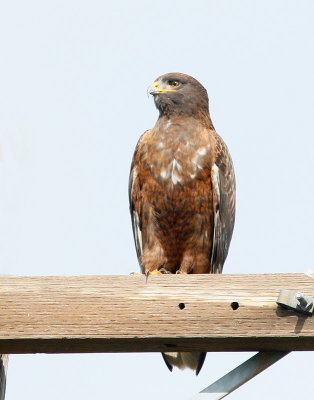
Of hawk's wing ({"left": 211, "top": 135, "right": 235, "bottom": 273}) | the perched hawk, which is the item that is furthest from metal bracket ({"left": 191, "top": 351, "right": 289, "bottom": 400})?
hawk's wing ({"left": 211, "top": 135, "right": 235, "bottom": 273})

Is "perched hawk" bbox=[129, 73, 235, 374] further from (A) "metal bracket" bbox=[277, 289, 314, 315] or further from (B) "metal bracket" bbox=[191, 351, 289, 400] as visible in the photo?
(A) "metal bracket" bbox=[277, 289, 314, 315]

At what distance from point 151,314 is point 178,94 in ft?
12.1

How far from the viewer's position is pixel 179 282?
120 inches

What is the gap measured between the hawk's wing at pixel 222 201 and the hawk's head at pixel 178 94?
1.45 feet

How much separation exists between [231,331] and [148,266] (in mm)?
3093

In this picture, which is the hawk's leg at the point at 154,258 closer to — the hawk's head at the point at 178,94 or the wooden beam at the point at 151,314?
the hawk's head at the point at 178,94

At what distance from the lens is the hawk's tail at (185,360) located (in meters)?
4.18

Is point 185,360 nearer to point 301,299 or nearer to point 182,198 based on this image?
point 301,299

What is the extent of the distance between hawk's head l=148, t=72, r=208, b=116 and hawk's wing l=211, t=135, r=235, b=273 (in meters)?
0.44

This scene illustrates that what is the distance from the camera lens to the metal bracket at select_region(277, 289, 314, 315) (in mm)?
2824

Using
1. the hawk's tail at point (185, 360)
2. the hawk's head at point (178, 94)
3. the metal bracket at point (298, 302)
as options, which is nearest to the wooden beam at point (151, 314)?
the metal bracket at point (298, 302)

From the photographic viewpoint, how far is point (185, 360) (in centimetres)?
418

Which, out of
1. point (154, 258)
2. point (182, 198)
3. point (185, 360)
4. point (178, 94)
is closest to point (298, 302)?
point (185, 360)

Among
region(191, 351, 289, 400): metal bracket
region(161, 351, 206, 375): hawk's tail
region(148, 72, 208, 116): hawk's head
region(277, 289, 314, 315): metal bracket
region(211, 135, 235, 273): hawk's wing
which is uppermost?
region(148, 72, 208, 116): hawk's head
